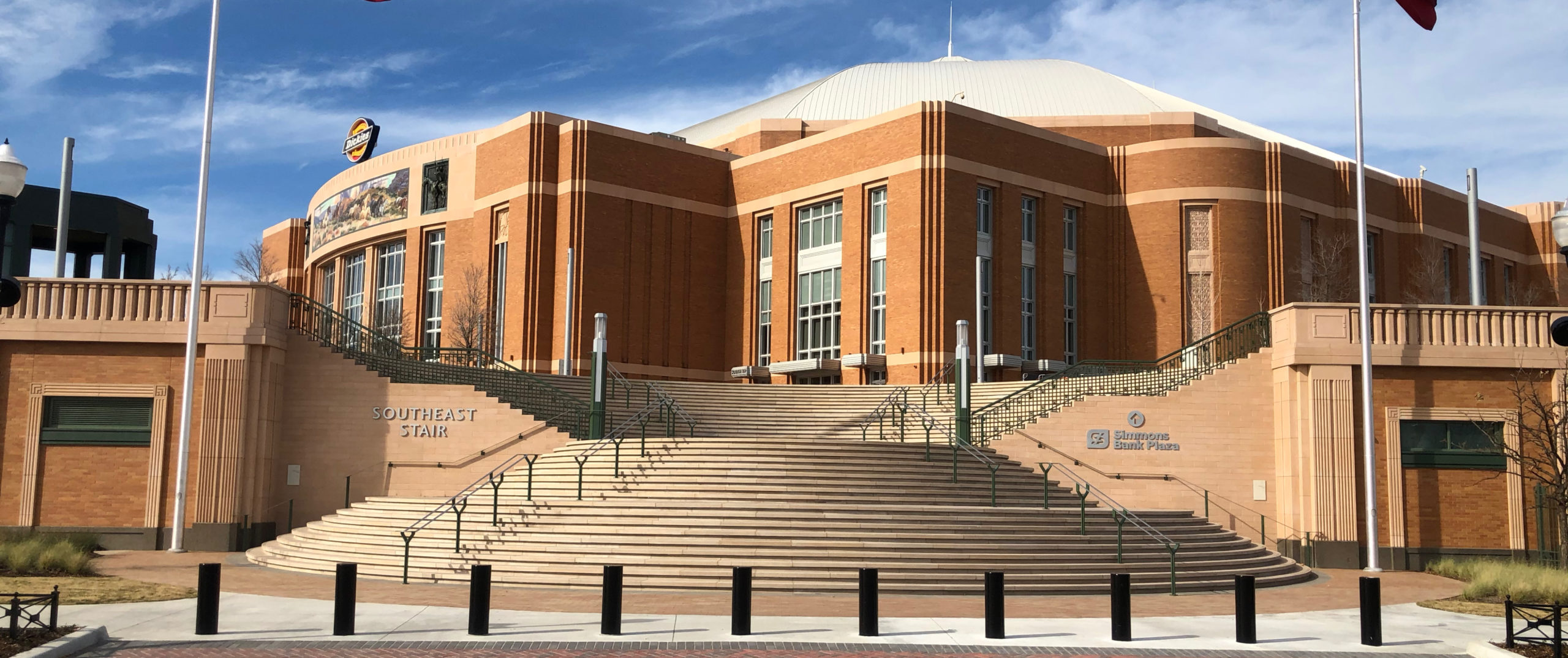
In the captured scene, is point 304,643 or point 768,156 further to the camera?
point 768,156

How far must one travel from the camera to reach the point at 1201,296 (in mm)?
44594

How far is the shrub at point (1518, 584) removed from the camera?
58.0 ft

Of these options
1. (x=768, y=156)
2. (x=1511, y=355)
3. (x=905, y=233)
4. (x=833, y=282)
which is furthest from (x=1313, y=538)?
(x=768, y=156)

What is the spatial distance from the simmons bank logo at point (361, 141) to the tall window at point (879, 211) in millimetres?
24417

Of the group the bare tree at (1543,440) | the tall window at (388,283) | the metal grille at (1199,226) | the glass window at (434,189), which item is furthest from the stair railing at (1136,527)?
the tall window at (388,283)

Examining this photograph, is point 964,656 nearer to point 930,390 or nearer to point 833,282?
point 930,390

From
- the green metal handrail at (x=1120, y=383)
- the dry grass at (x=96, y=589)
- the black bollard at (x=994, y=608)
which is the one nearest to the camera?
the black bollard at (x=994, y=608)

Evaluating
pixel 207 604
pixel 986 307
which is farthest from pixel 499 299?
pixel 207 604

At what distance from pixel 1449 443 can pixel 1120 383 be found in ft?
22.2

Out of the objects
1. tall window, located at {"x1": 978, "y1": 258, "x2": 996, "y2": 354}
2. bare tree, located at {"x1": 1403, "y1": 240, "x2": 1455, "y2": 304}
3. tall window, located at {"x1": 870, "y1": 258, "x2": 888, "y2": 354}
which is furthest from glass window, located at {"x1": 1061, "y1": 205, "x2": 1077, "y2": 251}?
bare tree, located at {"x1": 1403, "y1": 240, "x2": 1455, "y2": 304}

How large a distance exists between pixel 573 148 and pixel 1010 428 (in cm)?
2197

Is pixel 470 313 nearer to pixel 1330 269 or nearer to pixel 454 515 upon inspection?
pixel 454 515

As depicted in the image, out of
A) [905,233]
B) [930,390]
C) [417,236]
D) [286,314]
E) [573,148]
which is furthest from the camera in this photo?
[417,236]

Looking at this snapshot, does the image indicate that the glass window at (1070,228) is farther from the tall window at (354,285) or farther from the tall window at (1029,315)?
the tall window at (354,285)
